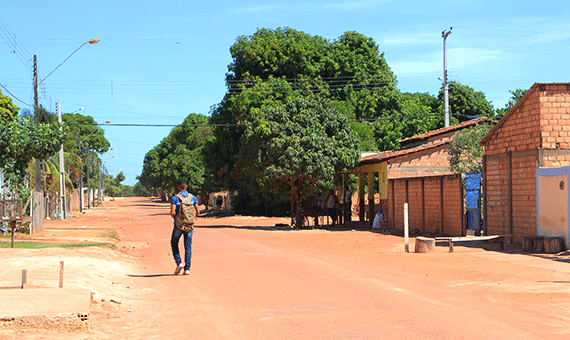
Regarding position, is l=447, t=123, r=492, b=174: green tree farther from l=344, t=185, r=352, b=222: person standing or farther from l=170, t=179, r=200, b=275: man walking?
l=170, t=179, r=200, b=275: man walking

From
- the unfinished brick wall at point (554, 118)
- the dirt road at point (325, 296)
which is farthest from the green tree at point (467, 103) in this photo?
the dirt road at point (325, 296)

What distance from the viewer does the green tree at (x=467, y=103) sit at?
2083 inches

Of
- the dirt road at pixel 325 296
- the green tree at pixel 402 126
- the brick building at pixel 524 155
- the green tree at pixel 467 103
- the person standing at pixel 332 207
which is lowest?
the dirt road at pixel 325 296

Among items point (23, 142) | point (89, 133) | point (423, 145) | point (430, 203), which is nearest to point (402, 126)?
point (423, 145)

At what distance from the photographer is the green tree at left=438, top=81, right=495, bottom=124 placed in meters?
52.9

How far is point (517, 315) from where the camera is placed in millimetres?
7938

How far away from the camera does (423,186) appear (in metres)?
24.4

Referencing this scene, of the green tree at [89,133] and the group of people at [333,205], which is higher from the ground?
the green tree at [89,133]

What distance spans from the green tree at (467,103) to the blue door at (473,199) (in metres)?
32.3

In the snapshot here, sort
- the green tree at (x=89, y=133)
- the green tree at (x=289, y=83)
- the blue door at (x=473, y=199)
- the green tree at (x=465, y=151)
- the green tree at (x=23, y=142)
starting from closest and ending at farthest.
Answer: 1. the blue door at (x=473, y=199)
2. the green tree at (x=23, y=142)
3. the green tree at (x=465, y=151)
4. the green tree at (x=289, y=83)
5. the green tree at (x=89, y=133)

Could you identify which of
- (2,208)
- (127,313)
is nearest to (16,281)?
(127,313)

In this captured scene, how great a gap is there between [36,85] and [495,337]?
29160mm

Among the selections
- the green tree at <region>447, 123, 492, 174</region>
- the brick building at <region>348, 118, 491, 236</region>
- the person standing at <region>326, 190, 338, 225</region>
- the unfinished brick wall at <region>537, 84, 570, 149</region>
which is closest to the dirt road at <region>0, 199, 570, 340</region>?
the unfinished brick wall at <region>537, 84, 570, 149</region>

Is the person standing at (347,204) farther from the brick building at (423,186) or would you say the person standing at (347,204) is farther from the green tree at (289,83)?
the green tree at (289,83)
